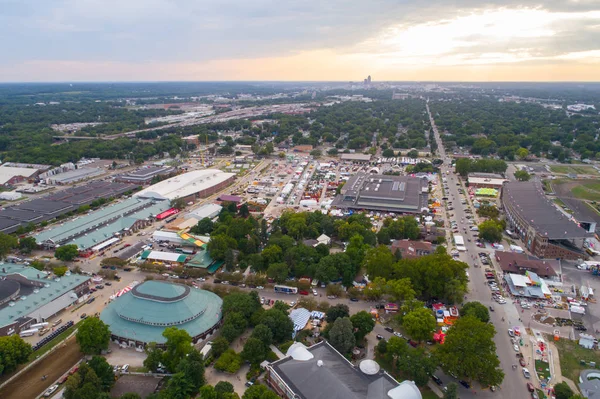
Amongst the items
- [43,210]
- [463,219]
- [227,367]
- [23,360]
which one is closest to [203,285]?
[227,367]

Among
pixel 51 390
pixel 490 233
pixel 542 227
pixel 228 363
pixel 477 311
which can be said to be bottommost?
pixel 51 390

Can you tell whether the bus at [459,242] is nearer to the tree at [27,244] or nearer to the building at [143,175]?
the tree at [27,244]

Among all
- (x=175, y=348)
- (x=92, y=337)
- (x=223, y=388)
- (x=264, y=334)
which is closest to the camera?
(x=223, y=388)

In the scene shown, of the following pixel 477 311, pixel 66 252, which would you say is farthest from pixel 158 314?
pixel 477 311

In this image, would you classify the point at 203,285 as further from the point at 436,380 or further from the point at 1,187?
the point at 1,187

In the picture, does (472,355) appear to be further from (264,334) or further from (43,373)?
(43,373)

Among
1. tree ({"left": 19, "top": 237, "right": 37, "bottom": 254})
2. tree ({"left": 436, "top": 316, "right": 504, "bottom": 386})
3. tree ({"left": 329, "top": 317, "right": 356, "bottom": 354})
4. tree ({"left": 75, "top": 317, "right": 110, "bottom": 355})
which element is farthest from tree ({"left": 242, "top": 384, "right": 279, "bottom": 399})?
tree ({"left": 19, "top": 237, "right": 37, "bottom": 254})

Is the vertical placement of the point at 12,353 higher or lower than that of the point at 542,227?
lower
